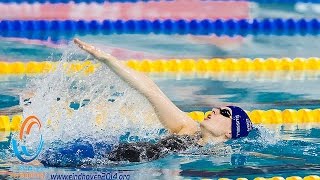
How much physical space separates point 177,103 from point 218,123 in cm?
100

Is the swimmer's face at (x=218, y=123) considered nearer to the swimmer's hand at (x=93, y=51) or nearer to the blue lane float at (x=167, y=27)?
the swimmer's hand at (x=93, y=51)

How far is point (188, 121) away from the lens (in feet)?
13.0

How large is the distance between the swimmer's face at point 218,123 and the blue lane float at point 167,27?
2.24 metres

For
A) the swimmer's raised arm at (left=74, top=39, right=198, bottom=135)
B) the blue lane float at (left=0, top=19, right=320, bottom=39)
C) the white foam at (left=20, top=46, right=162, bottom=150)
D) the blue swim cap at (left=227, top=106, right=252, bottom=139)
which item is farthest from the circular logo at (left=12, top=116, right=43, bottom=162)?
the blue lane float at (left=0, top=19, right=320, bottom=39)

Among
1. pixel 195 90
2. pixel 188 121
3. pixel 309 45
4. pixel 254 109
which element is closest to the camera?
pixel 188 121

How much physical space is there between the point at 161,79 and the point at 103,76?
1256mm

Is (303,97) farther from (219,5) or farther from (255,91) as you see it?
(219,5)

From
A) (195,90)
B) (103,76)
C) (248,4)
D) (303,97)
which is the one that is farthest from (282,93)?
(248,4)

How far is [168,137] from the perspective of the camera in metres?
3.92

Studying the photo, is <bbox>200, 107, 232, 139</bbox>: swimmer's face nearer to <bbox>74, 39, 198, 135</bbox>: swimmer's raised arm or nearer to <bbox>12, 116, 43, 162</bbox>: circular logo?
<bbox>74, 39, 198, 135</bbox>: swimmer's raised arm

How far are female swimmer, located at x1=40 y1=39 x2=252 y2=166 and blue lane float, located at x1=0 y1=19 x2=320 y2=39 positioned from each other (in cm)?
216

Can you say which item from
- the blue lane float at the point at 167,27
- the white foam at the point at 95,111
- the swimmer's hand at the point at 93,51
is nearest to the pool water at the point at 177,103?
the white foam at the point at 95,111

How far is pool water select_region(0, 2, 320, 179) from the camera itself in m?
3.84

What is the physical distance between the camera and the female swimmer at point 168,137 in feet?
12.6
